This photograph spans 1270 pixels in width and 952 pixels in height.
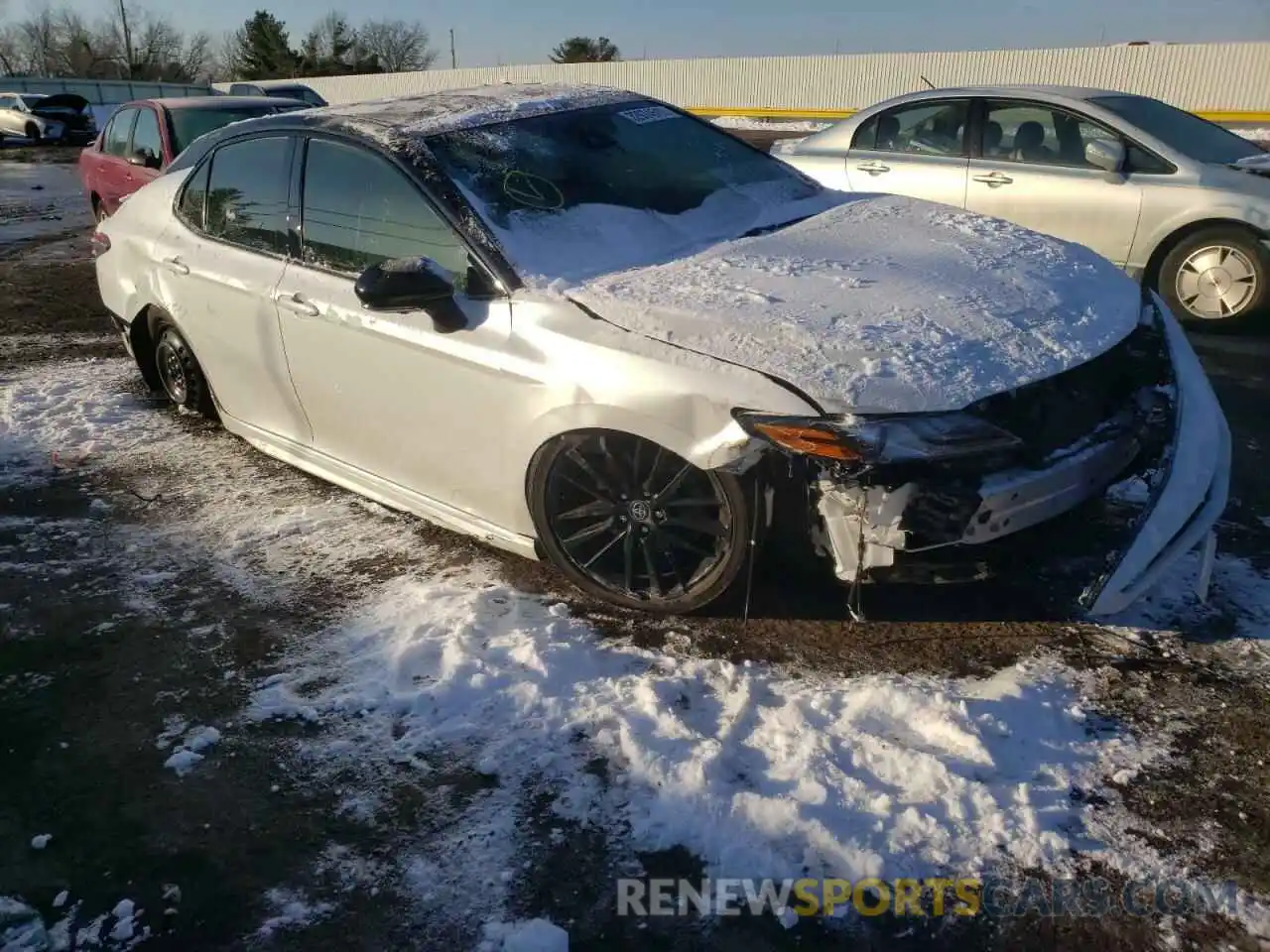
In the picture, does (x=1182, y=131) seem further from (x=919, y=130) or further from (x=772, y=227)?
(x=772, y=227)

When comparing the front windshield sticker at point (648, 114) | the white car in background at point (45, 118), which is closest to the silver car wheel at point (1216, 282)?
the front windshield sticker at point (648, 114)

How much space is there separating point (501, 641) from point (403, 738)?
0.50m

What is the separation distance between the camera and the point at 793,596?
11.1ft

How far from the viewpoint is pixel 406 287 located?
10.4 feet

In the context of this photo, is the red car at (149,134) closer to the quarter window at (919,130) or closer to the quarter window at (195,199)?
the quarter window at (195,199)

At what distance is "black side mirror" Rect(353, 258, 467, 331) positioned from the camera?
3168mm

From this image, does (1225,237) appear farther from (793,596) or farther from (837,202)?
(793,596)

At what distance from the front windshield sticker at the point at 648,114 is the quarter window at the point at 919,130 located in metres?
3.26

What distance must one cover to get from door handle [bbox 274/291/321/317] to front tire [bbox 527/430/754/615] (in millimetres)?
1242

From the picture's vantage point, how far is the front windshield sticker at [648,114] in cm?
423

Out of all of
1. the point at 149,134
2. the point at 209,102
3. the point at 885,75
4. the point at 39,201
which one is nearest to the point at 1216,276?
the point at 209,102

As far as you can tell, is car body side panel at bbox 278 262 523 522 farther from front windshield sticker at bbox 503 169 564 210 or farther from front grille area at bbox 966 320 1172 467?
front grille area at bbox 966 320 1172 467

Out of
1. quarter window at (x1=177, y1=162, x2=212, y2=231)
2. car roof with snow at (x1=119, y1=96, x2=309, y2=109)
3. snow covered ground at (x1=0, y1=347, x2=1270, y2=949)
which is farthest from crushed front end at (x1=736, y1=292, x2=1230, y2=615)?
car roof with snow at (x1=119, y1=96, x2=309, y2=109)

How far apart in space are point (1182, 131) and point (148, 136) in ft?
28.6
